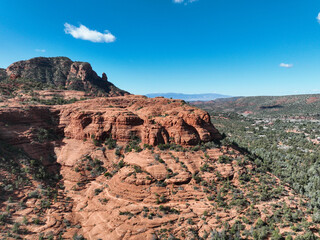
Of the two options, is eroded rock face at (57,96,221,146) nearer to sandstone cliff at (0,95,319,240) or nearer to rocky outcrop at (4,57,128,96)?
sandstone cliff at (0,95,319,240)

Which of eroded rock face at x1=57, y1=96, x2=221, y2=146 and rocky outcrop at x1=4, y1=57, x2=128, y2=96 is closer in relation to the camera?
eroded rock face at x1=57, y1=96, x2=221, y2=146

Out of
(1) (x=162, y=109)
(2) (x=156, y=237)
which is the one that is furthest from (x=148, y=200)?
(1) (x=162, y=109)

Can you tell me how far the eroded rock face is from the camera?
35.2 meters

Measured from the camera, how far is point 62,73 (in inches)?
3979

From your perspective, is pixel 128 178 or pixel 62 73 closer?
pixel 128 178

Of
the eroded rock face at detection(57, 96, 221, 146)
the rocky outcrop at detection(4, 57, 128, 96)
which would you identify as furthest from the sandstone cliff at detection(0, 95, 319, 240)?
the rocky outcrop at detection(4, 57, 128, 96)

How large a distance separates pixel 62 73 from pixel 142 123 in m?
88.9

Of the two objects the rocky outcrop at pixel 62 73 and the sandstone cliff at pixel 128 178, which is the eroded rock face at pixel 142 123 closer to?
the sandstone cliff at pixel 128 178

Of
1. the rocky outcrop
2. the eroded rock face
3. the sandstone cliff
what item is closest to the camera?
the sandstone cliff

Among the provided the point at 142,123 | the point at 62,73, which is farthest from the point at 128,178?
the point at 62,73

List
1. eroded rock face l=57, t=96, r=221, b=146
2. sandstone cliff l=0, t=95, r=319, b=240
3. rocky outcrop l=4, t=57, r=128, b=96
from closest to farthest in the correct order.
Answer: sandstone cliff l=0, t=95, r=319, b=240 < eroded rock face l=57, t=96, r=221, b=146 < rocky outcrop l=4, t=57, r=128, b=96

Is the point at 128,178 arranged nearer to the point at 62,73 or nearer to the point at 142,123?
the point at 142,123

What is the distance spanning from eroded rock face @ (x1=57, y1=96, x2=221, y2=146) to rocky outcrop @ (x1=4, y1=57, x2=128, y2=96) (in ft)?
167

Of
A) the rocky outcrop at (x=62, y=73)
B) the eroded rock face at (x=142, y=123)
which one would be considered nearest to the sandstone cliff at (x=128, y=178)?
the eroded rock face at (x=142, y=123)
